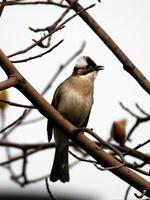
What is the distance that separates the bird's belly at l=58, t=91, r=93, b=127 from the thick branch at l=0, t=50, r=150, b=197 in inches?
80.7

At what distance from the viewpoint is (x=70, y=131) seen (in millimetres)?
3977

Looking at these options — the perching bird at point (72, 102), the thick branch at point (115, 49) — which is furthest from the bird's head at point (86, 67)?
the thick branch at point (115, 49)

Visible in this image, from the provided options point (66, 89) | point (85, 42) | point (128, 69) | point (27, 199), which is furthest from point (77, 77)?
point (27, 199)

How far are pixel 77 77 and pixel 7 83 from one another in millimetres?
3046

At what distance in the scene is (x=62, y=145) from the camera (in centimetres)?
652

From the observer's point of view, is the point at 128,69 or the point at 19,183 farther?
the point at 19,183

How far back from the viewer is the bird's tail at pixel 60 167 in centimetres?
607

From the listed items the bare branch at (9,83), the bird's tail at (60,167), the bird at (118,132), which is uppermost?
the bare branch at (9,83)

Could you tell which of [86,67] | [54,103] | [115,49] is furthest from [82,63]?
[115,49]

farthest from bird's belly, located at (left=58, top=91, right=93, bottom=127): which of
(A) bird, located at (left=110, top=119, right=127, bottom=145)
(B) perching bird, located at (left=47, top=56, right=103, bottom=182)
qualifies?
(A) bird, located at (left=110, top=119, right=127, bottom=145)

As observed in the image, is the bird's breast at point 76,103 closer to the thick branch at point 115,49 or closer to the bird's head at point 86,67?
the bird's head at point 86,67

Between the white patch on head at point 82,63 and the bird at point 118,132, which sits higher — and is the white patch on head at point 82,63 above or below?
above

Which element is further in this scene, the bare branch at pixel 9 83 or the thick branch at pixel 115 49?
the thick branch at pixel 115 49

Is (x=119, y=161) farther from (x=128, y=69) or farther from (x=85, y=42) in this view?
(x=85, y=42)
